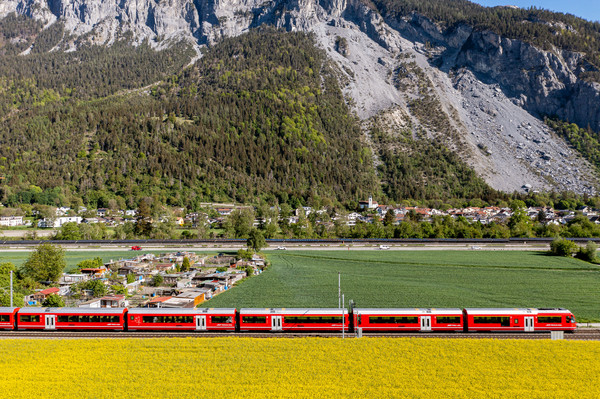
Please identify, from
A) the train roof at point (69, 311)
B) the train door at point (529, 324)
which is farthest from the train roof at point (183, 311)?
the train door at point (529, 324)

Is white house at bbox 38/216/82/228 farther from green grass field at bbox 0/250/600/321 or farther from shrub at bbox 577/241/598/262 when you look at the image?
shrub at bbox 577/241/598/262

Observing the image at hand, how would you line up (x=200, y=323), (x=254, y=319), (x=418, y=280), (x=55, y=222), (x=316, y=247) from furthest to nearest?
(x=55, y=222) → (x=316, y=247) → (x=418, y=280) → (x=200, y=323) → (x=254, y=319)

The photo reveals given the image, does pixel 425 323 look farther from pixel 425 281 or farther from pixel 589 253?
pixel 589 253

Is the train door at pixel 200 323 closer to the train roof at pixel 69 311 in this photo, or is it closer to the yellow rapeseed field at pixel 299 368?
the yellow rapeseed field at pixel 299 368

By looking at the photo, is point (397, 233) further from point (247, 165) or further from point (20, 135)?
point (20, 135)

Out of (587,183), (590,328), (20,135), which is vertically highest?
(20,135)

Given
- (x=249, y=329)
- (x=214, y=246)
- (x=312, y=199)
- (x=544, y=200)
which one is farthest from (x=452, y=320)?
(x=544, y=200)

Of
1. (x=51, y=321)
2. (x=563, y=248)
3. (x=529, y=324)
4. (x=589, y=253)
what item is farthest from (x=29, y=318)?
(x=563, y=248)
